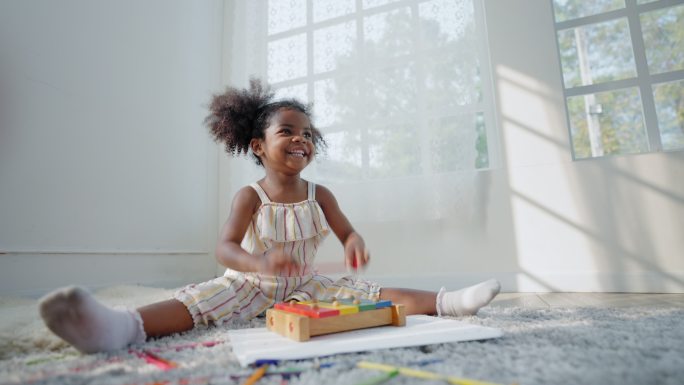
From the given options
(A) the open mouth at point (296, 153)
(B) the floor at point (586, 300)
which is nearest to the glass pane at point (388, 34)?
(A) the open mouth at point (296, 153)

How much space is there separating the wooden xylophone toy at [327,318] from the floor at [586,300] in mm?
484

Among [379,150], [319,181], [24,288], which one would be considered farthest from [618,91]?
[24,288]

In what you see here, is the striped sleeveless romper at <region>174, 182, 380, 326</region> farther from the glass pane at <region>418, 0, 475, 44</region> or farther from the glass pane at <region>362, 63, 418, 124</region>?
the glass pane at <region>418, 0, 475, 44</region>

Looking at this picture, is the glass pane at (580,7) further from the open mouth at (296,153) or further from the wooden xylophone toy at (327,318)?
the wooden xylophone toy at (327,318)

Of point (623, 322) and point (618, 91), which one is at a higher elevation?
point (618, 91)

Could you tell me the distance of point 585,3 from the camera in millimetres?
1512

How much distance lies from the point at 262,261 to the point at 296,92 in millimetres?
1367

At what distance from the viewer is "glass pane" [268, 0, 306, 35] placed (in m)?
1.96

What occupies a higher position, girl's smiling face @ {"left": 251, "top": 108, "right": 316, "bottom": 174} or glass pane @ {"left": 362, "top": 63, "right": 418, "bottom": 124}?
glass pane @ {"left": 362, "top": 63, "right": 418, "bottom": 124}

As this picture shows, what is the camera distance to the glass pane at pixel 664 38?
1.38m

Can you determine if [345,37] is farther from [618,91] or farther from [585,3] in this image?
[618,91]

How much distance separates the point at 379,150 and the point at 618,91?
0.92 metres

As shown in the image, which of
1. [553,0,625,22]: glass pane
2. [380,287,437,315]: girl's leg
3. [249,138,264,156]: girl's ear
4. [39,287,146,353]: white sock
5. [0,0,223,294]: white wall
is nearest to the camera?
[39,287,146,353]: white sock

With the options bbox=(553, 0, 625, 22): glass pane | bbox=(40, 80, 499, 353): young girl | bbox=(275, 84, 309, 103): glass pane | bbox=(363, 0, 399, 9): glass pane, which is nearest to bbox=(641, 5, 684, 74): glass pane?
bbox=(553, 0, 625, 22): glass pane
